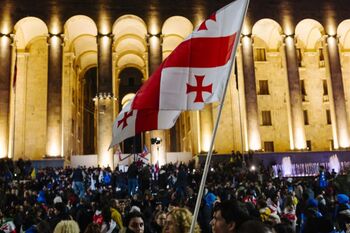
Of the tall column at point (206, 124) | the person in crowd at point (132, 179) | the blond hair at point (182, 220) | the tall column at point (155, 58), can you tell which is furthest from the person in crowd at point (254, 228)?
the tall column at point (206, 124)

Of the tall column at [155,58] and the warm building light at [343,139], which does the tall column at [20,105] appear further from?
the warm building light at [343,139]

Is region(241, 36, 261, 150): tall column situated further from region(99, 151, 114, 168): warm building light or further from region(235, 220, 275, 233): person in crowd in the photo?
region(235, 220, 275, 233): person in crowd

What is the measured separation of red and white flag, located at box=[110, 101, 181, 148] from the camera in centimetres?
683

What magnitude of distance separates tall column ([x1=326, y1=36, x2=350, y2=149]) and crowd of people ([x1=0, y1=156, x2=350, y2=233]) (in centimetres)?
1061

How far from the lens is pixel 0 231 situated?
8.16 metres

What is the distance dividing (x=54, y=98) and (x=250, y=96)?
16738mm

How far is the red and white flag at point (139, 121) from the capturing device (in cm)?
683

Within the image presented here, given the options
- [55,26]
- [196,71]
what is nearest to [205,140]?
[55,26]

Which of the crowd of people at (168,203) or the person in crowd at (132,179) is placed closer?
the crowd of people at (168,203)

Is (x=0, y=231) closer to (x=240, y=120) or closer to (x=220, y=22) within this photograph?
(x=220, y=22)

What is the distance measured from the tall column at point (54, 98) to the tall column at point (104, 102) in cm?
319

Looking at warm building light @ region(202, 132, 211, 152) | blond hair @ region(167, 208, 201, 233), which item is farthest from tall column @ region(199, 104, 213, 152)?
blond hair @ region(167, 208, 201, 233)

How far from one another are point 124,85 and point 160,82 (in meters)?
48.8

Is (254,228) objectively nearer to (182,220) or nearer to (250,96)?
(182,220)
